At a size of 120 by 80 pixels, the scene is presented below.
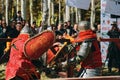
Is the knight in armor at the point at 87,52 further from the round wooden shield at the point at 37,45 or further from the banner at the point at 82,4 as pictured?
the banner at the point at 82,4

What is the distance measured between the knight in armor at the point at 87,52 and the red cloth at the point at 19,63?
0.81 metres

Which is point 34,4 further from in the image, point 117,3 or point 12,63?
point 12,63

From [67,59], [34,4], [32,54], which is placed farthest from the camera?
[34,4]

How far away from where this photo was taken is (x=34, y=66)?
614 cm

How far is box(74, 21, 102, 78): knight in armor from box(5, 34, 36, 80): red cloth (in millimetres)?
810

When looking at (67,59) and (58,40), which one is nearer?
(67,59)

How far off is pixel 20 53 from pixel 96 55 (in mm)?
1327

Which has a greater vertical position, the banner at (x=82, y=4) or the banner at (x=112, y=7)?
the banner at (x=82, y=4)

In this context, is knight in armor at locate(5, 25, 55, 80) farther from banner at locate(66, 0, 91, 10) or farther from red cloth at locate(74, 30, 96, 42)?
banner at locate(66, 0, 91, 10)

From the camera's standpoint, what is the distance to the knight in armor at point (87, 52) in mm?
6531

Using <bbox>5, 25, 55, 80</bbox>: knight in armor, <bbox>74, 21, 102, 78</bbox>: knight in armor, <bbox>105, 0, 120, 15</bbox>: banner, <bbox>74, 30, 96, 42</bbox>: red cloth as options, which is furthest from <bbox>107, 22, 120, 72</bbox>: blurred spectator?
<bbox>5, 25, 55, 80</bbox>: knight in armor

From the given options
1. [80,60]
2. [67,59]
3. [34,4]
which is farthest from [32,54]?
[34,4]

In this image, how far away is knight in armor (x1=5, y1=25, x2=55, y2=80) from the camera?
→ 578cm

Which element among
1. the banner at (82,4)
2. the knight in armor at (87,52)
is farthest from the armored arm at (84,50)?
the banner at (82,4)
